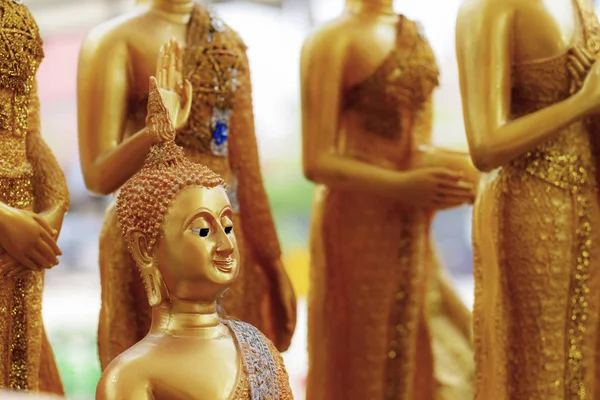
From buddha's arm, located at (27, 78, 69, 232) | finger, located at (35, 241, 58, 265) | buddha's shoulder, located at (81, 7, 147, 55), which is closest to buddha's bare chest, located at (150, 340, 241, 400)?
finger, located at (35, 241, 58, 265)

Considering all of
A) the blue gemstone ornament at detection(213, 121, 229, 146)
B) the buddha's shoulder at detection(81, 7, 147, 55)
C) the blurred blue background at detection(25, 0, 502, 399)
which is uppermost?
the buddha's shoulder at detection(81, 7, 147, 55)

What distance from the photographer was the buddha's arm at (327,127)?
125 inches

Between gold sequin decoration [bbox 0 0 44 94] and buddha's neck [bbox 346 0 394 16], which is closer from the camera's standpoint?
gold sequin decoration [bbox 0 0 44 94]

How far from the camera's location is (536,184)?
8.89ft

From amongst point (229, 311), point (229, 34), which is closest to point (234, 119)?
point (229, 34)

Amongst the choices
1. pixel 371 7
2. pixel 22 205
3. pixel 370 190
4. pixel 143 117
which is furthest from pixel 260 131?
pixel 22 205

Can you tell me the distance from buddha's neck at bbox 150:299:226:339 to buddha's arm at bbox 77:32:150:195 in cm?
69

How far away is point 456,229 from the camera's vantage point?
4918 mm

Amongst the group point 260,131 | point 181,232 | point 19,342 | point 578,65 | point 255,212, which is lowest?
point 260,131

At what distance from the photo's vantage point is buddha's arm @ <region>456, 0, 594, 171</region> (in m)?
2.64

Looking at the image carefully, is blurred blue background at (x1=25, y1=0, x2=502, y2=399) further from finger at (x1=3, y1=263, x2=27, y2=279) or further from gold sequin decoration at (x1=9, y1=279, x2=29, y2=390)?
finger at (x1=3, y1=263, x2=27, y2=279)

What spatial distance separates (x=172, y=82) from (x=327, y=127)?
854mm

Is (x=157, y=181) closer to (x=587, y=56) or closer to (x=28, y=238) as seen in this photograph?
(x=28, y=238)

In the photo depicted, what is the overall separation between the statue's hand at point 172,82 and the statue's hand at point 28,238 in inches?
14.2
